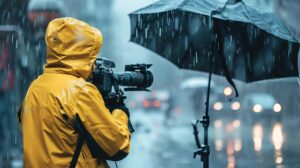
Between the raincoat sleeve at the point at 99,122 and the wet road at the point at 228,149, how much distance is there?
8.15 metres

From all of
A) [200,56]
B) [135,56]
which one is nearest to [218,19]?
[200,56]

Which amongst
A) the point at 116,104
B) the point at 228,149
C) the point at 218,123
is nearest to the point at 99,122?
the point at 116,104

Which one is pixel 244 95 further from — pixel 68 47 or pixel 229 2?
pixel 68 47

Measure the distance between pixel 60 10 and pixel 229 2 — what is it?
796cm

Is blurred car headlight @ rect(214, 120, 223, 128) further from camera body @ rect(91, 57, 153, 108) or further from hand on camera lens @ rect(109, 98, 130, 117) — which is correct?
hand on camera lens @ rect(109, 98, 130, 117)

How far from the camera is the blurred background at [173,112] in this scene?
12.8m

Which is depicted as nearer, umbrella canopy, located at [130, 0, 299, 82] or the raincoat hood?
the raincoat hood

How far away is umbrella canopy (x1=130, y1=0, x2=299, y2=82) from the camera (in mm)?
5664

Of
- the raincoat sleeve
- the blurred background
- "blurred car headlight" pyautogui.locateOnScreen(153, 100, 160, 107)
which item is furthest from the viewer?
"blurred car headlight" pyautogui.locateOnScreen(153, 100, 160, 107)

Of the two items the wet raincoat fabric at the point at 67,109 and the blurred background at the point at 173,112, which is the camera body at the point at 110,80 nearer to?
the wet raincoat fabric at the point at 67,109

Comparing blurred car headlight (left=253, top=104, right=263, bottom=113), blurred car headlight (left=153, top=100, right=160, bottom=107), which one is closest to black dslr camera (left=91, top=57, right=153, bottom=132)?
blurred car headlight (left=253, top=104, right=263, bottom=113)

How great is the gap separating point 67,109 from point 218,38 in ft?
7.96

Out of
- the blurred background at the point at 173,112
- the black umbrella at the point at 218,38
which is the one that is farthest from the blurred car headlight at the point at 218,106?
the black umbrella at the point at 218,38

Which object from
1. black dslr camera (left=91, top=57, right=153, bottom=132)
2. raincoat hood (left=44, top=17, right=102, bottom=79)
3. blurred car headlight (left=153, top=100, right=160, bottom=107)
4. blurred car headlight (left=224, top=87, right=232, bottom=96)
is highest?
raincoat hood (left=44, top=17, right=102, bottom=79)
